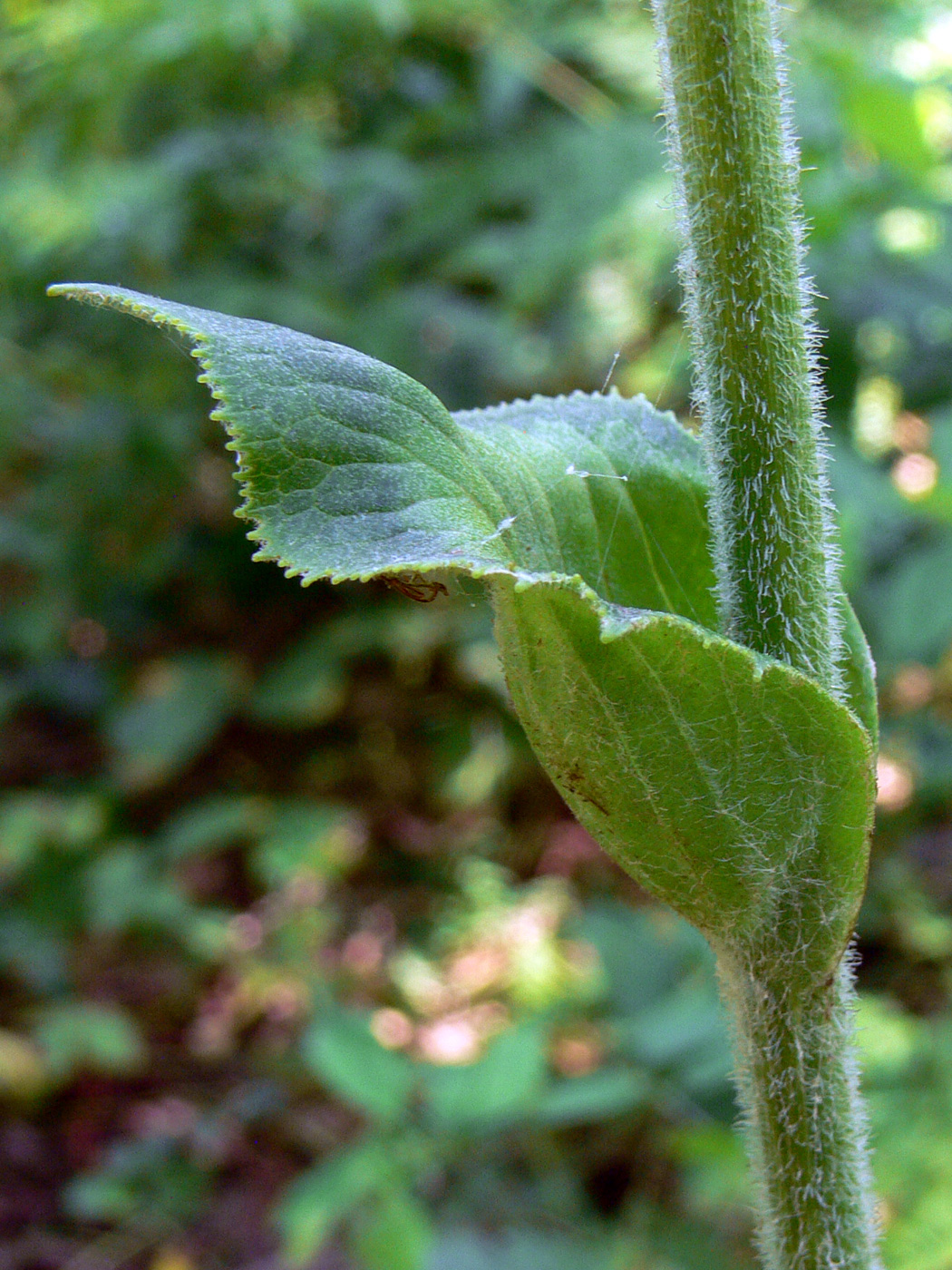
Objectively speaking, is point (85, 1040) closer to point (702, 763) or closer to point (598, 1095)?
point (598, 1095)

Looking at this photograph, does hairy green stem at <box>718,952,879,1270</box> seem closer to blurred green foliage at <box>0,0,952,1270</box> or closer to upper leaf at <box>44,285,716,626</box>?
upper leaf at <box>44,285,716,626</box>

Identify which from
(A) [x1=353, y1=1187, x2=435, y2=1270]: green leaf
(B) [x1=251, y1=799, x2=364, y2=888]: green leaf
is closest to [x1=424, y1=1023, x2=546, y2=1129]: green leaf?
(A) [x1=353, y1=1187, x2=435, y2=1270]: green leaf

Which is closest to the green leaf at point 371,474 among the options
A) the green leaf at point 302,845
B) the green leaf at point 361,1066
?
the green leaf at point 361,1066

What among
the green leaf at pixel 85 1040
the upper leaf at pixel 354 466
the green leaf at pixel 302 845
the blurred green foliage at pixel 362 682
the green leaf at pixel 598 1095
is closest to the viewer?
the upper leaf at pixel 354 466

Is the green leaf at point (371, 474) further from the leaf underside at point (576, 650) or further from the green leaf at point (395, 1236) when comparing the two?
the green leaf at point (395, 1236)

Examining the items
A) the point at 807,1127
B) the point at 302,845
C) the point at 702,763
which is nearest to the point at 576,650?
the point at 702,763

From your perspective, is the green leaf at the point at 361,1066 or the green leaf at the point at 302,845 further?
the green leaf at the point at 302,845
